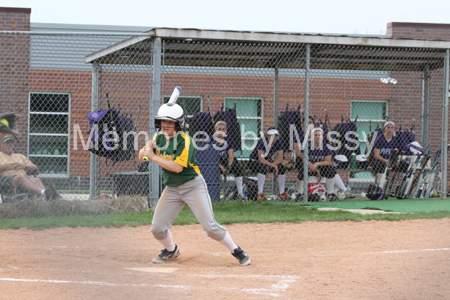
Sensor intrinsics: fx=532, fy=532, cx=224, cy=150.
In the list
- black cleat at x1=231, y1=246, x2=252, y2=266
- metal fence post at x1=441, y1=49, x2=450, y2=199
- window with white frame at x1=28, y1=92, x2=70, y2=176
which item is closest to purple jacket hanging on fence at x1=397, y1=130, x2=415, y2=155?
metal fence post at x1=441, y1=49, x2=450, y2=199

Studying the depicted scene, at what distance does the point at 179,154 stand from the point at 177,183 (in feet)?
1.11

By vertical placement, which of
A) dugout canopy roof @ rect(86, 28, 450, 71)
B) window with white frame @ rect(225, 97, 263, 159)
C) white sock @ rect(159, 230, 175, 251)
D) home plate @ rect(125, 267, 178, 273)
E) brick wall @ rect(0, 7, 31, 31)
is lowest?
home plate @ rect(125, 267, 178, 273)

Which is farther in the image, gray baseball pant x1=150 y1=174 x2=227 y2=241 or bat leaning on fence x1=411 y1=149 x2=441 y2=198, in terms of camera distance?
bat leaning on fence x1=411 y1=149 x2=441 y2=198

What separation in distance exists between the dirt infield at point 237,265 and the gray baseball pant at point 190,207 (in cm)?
35

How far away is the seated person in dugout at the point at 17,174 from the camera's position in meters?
9.03

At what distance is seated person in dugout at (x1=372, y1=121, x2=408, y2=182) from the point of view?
12.3 meters

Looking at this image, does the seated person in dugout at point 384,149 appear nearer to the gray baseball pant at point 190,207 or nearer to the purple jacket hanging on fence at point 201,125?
the purple jacket hanging on fence at point 201,125

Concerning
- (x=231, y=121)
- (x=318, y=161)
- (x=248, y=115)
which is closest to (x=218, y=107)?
(x=248, y=115)

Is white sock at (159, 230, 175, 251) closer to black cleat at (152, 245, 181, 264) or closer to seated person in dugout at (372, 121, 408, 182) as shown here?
black cleat at (152, 245, 181, 264)

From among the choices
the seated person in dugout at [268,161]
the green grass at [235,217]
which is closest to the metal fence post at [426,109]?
the seated person in dugout at [268,161]

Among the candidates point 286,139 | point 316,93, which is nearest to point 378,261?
point 286,139

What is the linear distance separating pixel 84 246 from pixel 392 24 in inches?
547

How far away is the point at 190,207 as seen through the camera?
537 centimetres

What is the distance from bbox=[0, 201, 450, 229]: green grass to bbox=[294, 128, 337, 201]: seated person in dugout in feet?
5.08
